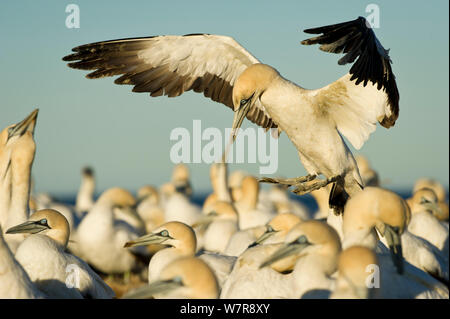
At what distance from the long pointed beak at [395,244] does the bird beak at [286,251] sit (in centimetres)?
52

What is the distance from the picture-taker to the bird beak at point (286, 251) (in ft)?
16.8

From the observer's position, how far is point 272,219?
7.86 metres

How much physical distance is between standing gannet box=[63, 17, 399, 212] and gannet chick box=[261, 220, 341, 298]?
1365mm

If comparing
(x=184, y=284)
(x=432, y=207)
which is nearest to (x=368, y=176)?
(x=432, y=207)

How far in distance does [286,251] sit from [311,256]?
0.54 ft

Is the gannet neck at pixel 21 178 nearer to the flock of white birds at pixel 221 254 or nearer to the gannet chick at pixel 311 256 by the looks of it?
the flock of white birds at pixel 221 254

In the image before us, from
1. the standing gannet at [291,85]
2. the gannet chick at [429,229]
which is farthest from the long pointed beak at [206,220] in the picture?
the standing gannet at [291,85]

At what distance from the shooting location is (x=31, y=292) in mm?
5145

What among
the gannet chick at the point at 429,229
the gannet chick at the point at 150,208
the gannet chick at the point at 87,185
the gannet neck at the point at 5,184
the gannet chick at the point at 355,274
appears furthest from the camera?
the gannet chick at the point at 87,185

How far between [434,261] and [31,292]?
476cm

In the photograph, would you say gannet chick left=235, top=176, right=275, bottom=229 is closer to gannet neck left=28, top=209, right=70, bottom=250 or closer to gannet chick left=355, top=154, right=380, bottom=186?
gannet chick left=355, top=154, right=380, bottom=186

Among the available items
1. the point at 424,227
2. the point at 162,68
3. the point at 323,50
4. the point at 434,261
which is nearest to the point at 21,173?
the point at 162,68

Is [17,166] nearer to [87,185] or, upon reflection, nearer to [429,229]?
[429,229]

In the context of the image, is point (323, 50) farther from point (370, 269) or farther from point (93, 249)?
point (93, 249)
